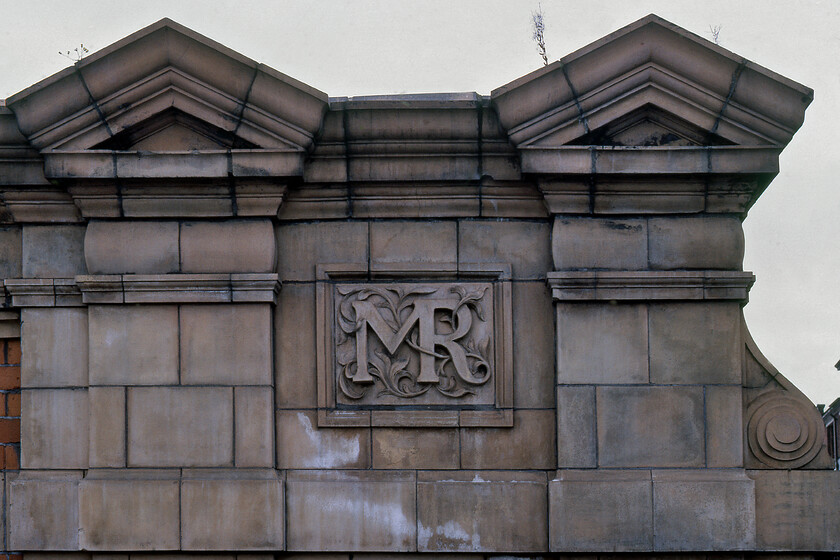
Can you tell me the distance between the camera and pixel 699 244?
7.34 metres

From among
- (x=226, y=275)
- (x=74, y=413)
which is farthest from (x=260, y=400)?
(x=74, y=413)

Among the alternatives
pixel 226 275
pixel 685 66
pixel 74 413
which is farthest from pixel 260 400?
pixel 685 66

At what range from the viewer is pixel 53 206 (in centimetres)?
757

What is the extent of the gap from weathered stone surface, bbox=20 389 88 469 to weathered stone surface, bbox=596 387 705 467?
3.76 meters

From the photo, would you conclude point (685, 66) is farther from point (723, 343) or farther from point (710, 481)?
point (710, 481)

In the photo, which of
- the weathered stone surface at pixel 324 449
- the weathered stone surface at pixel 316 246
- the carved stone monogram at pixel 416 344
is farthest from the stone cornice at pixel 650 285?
the weathered stone surface at pixel 324 449

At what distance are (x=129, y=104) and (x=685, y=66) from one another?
396cm

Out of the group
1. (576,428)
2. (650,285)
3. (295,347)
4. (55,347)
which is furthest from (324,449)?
(650,285)

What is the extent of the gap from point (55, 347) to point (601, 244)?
4072 millimetres

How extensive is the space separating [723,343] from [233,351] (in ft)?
11.5

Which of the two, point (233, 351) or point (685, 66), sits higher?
point (685, 66)

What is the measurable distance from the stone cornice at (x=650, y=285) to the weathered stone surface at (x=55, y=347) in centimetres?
347

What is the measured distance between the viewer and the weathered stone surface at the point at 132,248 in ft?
24.4

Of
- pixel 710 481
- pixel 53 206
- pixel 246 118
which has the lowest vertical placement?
pixel 710 481
